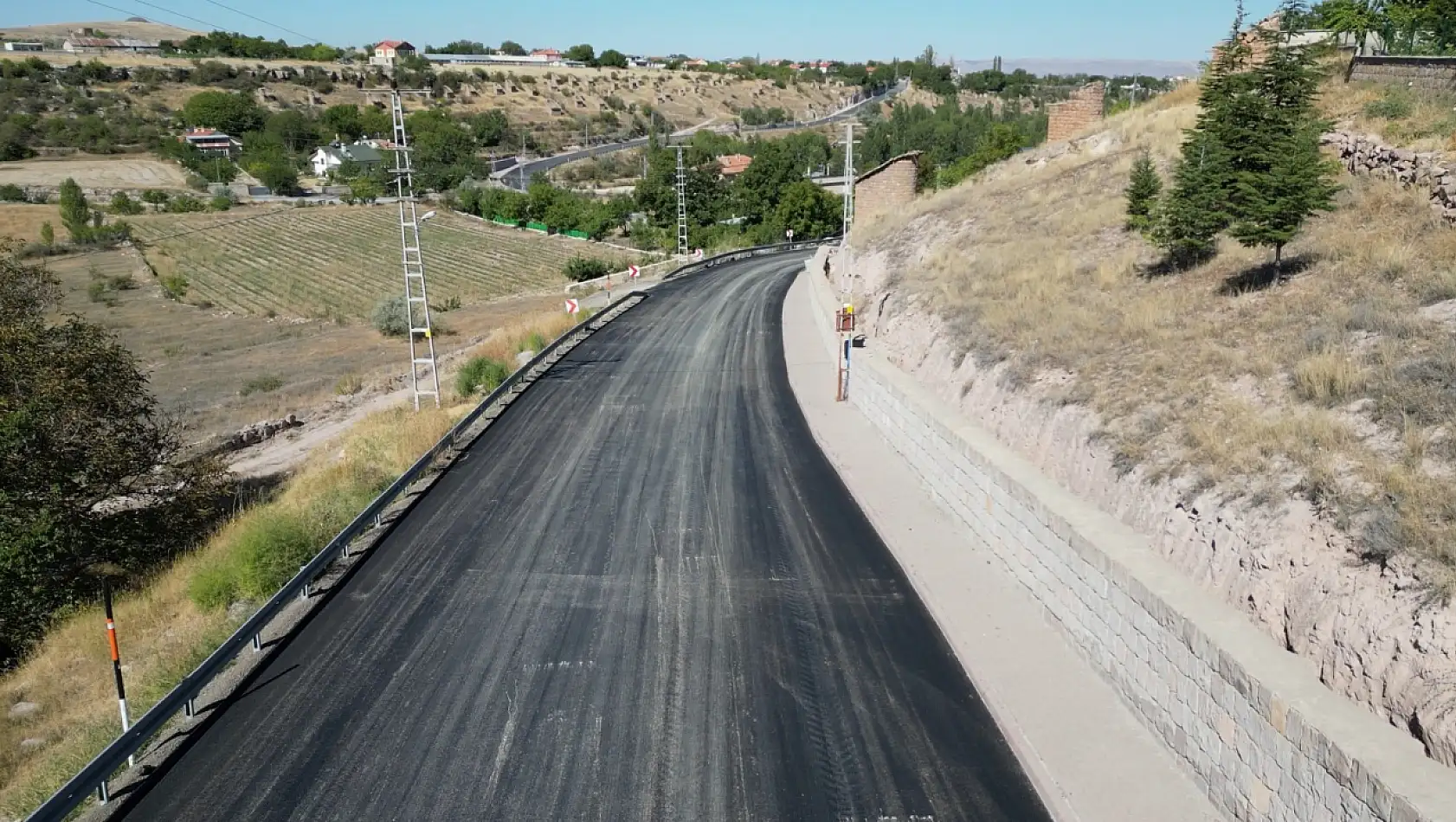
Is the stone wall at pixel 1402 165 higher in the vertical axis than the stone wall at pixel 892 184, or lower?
lower

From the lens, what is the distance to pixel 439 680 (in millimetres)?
10680

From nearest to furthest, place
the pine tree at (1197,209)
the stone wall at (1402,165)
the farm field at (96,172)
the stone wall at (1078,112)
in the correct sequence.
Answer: the stone wall at (1402,165), the pine tree at (1197,209), the stone wall at (1078,112), the farm field at (96,172)

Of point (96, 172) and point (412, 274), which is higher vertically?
point (96, 172)

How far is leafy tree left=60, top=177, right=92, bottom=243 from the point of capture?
8362 centimetres

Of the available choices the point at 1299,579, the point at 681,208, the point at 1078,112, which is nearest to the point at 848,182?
the point at 1078,112

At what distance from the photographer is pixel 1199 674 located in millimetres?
8617

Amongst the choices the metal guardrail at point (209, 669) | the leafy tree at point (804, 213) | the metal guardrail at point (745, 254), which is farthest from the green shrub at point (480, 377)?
the leafy tree at point (804, 213)

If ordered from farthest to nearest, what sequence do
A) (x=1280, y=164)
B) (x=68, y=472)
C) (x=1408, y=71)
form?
(x=1408, y=71) < (x=68, y=472) < (x=1280, y=164)

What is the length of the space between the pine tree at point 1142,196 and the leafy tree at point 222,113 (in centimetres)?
15424

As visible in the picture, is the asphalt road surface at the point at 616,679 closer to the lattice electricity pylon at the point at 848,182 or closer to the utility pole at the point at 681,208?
the lattice electricity pylon at the point at 848,182

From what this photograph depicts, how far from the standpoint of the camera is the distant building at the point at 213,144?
127750 millimetres

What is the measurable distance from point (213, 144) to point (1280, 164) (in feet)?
481

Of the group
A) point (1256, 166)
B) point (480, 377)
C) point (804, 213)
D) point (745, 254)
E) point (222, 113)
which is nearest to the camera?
point (1256, 166)

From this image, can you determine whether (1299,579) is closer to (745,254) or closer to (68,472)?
(68,472)
